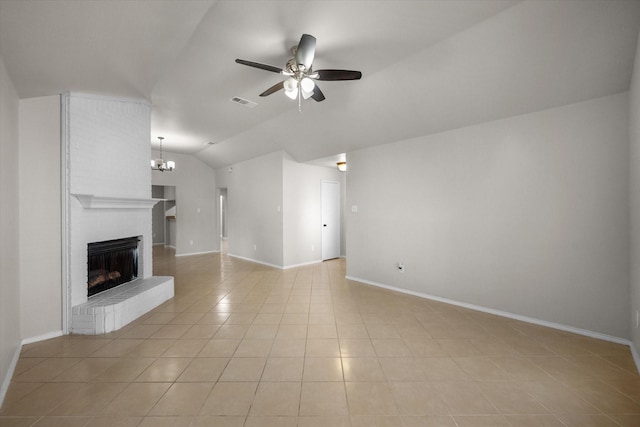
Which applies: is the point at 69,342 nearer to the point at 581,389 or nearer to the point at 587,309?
the point at 581,389

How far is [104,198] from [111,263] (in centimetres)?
102

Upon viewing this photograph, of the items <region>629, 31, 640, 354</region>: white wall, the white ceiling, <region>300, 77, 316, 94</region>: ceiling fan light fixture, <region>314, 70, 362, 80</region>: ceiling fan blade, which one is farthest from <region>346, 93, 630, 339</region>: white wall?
<region>300, 77, 316, 94</region>: ceiling fan light fixture

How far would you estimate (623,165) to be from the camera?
252 centimetres

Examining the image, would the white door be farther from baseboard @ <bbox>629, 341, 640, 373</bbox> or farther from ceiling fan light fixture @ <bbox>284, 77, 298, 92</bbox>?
baseboard @ <bbox>629, 341, 640, 373</bbox>

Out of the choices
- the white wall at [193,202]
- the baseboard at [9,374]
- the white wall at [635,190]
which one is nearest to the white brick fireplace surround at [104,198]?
the baseboard at [9,374]

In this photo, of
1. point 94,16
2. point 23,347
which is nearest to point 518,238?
point 94,16

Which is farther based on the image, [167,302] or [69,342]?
[167,302]

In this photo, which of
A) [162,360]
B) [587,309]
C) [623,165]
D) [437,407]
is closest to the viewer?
[437,407]

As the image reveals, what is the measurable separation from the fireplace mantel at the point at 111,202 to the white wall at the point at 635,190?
523 cm

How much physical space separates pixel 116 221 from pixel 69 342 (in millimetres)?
1454

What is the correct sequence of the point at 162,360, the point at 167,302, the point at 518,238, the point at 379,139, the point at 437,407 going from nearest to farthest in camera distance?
the point at 437,407 < the point at 162,360 < the point at 518,238 < the point at 167,302 < the point at 379,139

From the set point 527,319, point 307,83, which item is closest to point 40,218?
point 307,83

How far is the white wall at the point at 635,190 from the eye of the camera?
2.13 metres

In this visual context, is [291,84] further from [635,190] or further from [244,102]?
[635,190]
